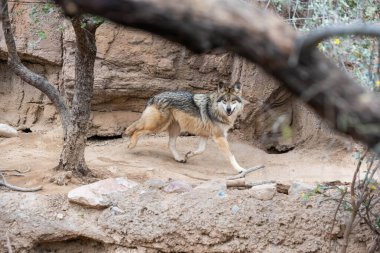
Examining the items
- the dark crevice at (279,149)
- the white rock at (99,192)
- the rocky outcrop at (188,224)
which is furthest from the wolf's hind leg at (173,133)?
the rocky outcrop at (188,224)

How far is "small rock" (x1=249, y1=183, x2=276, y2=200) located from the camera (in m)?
7.66

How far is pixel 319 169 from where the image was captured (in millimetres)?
10086

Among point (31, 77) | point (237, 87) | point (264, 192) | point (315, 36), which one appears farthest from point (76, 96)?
point (315, 36)

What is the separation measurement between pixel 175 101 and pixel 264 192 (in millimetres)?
3370

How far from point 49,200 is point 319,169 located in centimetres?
422

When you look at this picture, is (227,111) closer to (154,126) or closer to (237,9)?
(154,126)

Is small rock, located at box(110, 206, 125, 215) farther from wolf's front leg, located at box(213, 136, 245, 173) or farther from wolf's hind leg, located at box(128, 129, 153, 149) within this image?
wolf's hind leg, located at box(128, 129, 153, 149)

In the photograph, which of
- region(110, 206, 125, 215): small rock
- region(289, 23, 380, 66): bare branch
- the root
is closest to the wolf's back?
the root

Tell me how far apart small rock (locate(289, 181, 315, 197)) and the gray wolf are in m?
2.83

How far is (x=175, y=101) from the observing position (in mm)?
10672

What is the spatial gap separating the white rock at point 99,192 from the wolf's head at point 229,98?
303 centimetres

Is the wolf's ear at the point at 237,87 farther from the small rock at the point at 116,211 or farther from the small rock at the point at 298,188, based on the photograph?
the small rock at the point at 116,211

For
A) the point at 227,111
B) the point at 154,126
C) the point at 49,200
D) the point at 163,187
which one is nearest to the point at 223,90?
the point at 227,111

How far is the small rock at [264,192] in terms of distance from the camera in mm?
7656
